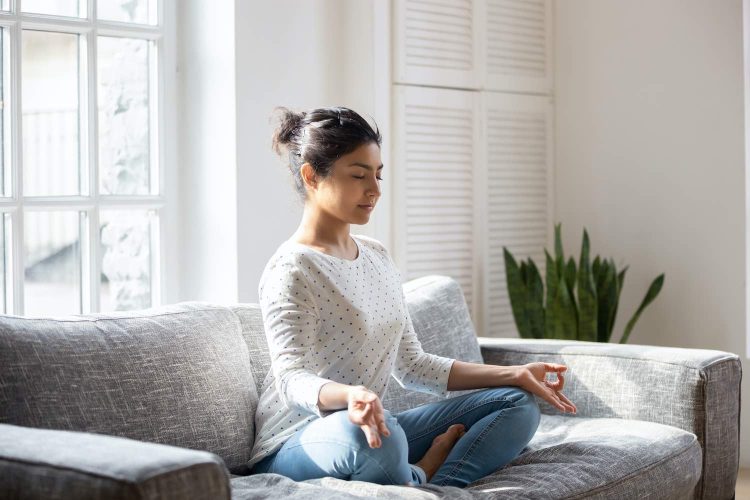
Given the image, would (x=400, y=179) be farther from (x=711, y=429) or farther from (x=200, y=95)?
(x=711, y=429)

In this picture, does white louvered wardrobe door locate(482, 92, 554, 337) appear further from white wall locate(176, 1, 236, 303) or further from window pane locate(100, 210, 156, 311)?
window pane locate(100, 210, 156, 311)

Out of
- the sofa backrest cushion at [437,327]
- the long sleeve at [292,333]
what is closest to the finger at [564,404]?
the sofa backrest cushion at [437,327]

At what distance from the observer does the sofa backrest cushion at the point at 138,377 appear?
212 centimetres

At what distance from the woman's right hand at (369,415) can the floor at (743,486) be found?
1840 millimetres

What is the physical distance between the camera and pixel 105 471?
1529 millimetres

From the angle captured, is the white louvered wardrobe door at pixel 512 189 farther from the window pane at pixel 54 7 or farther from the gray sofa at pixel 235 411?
the window pane at pixel 54 7

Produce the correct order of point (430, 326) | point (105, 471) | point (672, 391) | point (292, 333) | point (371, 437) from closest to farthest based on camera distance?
1. point (105, 471)
2. point (371, 437)
3. point (292, 333)
4. point (672, 391)
5. point (430, 326)

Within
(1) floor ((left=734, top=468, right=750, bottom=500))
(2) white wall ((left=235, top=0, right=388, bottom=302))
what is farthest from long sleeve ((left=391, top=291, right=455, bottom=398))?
(1) floor ((left=734, top=468, right=750, bottom=500))

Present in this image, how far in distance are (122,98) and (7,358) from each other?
142cm

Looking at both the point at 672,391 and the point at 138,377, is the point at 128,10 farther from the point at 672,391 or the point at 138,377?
the point at 672,391

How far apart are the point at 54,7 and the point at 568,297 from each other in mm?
1988

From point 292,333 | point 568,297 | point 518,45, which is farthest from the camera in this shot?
point 518,45

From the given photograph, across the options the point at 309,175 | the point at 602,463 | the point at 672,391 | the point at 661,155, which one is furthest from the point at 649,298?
the point at 309,175

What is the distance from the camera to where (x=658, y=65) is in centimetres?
412
